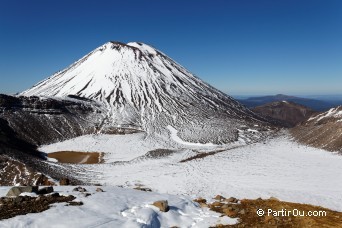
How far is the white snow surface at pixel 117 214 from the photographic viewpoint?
16.4 meters

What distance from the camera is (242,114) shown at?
380 ft

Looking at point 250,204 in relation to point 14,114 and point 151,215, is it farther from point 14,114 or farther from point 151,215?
point 14,114

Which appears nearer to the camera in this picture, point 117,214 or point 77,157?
point 117,214

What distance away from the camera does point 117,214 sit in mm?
18766

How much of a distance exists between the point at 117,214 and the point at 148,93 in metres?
96.4

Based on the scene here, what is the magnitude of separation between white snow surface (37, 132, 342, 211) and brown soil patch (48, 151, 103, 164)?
5972 mm

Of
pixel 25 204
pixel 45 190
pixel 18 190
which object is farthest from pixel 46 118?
pixel 25 204

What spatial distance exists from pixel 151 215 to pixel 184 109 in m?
87.5

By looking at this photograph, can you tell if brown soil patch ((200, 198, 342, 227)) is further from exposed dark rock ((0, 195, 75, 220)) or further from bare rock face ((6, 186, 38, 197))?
bare rock face ((6, 186, 38, 197))

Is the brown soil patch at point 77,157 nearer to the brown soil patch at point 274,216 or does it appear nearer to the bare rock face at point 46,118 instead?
the bare rock face at point 46,118

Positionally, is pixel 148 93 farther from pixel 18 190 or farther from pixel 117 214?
pixel 117 214

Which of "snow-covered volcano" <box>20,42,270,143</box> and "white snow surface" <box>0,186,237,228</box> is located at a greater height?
"snow-covered volcano" <box>20,42,270,143</box>

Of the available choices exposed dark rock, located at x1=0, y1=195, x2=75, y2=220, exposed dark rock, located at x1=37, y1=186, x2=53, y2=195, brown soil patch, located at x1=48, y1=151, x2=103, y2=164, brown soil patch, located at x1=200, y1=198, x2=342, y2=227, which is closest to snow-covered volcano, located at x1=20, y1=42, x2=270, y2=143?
brown soil patch, located at x1=48, y1=151, x2=103, y2=164

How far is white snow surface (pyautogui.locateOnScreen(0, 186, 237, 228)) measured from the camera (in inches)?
647
